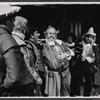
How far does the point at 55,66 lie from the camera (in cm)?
577

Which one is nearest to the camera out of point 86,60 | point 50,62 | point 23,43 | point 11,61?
point 11,61

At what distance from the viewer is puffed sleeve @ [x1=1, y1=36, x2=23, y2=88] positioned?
206 inches

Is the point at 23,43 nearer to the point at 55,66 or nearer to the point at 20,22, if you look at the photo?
the point at 20,22

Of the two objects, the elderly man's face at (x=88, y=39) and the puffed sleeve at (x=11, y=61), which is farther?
the elderly man's face at (x=88, y=39)

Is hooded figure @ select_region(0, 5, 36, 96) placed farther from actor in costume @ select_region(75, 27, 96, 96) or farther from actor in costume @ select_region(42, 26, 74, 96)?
actor in costume @ select_region(75, 27, 96, 96)

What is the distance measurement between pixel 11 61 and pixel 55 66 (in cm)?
96

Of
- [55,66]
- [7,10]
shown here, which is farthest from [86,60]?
[7,10]

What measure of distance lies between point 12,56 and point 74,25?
4.70 ft

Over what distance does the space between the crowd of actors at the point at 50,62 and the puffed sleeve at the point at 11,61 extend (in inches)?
0.9

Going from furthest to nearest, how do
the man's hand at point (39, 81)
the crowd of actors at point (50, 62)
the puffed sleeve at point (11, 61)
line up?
the man's hand at point (39, 81) < the crowd of actors at point (50, 62) < the puffed sleeve at point (11, 61)

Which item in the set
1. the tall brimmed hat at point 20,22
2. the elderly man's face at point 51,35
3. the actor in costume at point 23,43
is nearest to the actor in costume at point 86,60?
the elderly man's face at point 51,35

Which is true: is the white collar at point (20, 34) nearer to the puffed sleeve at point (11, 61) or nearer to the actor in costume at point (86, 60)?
the puffed sleeve at point (11, 61)

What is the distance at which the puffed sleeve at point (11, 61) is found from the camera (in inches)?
206

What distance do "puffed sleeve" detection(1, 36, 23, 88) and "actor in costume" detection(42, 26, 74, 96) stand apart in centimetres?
62
